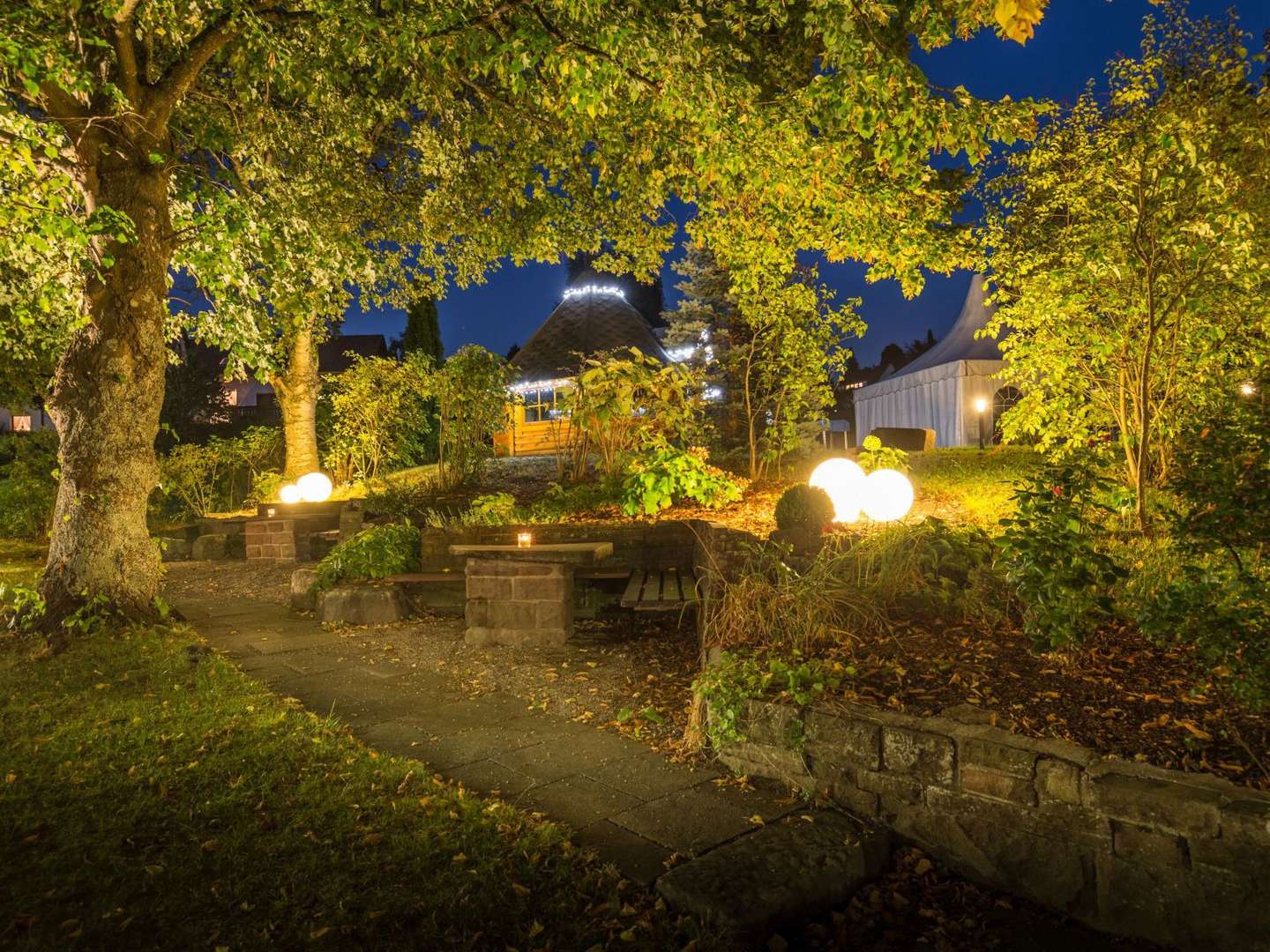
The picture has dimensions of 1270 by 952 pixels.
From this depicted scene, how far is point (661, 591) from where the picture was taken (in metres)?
6.17

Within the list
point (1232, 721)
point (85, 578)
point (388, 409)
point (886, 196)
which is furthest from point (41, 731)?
point (388, 409)

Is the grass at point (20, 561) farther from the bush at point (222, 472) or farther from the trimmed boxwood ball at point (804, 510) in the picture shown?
the trimmed boxwood ball at point (804, 510)

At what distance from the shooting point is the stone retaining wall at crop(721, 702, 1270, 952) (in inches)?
93.6

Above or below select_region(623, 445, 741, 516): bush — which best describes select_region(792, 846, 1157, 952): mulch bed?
below

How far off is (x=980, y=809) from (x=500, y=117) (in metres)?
9.06

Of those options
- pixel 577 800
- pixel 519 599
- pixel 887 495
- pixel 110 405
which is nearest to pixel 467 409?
pixel 110 405

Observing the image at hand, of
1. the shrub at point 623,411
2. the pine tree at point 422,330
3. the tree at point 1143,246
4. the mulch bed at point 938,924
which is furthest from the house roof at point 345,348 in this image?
the mulch bed at point 938,924

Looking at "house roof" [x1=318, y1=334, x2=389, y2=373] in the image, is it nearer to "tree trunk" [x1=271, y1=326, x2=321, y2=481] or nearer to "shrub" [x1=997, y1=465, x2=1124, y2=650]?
"tree trunk" [x1=271, y1=326, x2=321, y2=481]

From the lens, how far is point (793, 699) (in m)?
3.49

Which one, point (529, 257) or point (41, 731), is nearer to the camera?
point (41, 731)

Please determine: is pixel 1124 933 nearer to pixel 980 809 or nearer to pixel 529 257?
pixel 980 809

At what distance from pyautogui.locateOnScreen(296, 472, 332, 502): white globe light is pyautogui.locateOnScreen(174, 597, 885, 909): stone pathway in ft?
23.9

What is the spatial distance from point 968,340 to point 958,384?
1.33 metres

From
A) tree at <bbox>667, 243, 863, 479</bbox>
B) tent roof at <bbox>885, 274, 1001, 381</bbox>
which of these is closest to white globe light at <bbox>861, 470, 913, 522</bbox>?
tree at <bbox>667, 243, 863, 479</bbox>
